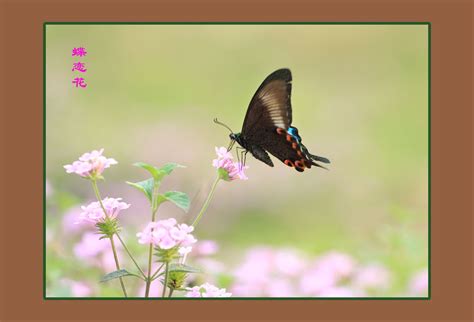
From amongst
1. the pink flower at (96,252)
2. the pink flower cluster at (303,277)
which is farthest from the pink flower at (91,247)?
the pink flower cluster at (303,277)

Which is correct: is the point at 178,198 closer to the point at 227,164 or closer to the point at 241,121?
A: the point at 227,164

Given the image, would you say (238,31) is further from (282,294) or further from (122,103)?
(282,294)

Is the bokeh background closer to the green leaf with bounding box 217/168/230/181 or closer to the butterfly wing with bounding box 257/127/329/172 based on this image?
the butterfly wing with bounding box 257/127/329/172

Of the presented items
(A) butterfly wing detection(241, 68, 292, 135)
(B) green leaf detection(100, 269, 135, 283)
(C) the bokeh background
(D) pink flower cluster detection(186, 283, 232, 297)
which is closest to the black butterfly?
(A) butterfly wing detection(241, 68, 292, 135)

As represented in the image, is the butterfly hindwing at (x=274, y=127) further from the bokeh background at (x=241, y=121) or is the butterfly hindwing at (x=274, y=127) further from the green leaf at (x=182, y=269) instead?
the bokeh background at (x=241, y=121)

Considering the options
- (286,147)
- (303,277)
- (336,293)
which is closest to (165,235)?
(286,147)

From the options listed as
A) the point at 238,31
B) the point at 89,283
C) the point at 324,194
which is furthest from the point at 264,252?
the point at 238,31
